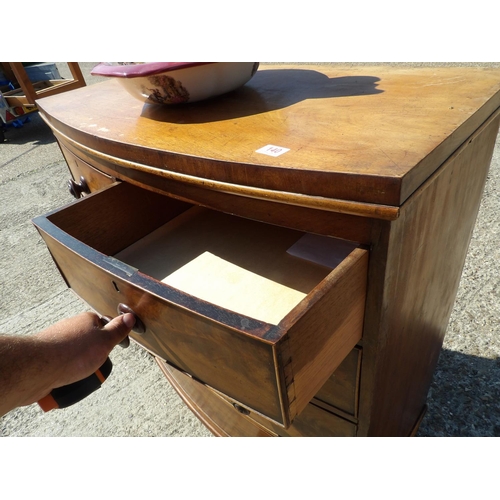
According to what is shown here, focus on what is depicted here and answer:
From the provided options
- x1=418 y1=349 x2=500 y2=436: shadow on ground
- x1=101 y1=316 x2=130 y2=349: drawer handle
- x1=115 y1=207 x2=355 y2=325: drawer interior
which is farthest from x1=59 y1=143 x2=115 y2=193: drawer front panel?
x1=418 y1=349 x2=500 y2=436: shadow on ground

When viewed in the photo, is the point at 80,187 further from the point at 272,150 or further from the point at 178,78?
the point at 272,150

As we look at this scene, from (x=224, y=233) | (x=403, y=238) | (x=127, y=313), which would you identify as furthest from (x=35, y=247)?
(x=403, y=238)

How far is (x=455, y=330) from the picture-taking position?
3.45ft

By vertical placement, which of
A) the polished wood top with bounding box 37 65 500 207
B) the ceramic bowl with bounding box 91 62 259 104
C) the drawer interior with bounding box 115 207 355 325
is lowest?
the drawer interior with bounding box 115 207 355 325

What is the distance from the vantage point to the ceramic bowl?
0.51 m

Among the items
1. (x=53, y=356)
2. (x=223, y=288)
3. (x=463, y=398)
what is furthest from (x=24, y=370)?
(x=463, y=398)

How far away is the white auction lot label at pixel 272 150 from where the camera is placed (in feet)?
1.30

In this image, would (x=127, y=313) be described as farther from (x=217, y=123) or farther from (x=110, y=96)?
(x=110, y=96)

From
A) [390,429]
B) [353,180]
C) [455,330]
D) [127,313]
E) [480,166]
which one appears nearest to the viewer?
[353,180]

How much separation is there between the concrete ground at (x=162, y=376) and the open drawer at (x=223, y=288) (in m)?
0.52

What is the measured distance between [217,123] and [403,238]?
0.94ft

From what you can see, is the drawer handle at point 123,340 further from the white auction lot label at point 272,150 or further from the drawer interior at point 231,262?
the white auction lot label at point 272,150

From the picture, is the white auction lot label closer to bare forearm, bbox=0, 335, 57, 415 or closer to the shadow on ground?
bare forearm, bbox=0, 335, 57, 415

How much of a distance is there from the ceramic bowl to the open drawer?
15 centimetres
